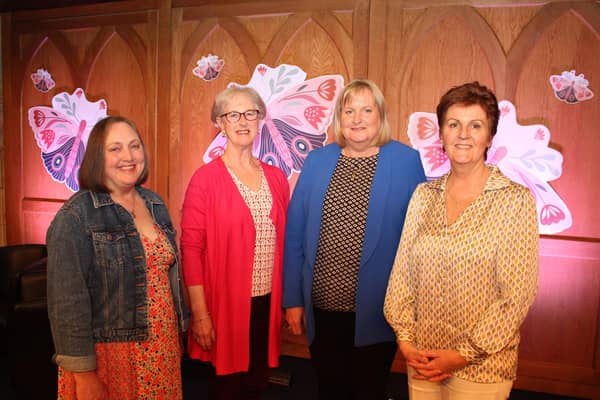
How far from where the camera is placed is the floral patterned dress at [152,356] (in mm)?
1332

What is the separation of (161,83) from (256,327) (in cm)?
215

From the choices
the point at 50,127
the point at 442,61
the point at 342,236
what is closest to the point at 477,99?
the point at 342,236

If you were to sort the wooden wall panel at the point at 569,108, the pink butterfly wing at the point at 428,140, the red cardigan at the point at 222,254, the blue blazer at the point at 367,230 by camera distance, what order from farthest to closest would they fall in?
the pink butterfly wing at the point at 428,140
the wooden wall panel at the point at 569,108
the red cardigan at the point at 222,254
the blue blazer at the point at 367,230

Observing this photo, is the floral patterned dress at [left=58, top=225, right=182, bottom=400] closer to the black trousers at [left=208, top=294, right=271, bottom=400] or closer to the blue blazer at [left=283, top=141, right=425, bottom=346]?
the black trousers at [left=208, top=294, right=271, bottom=400]

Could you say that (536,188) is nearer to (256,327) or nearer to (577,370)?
(577,370)

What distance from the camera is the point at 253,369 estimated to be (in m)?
1.77

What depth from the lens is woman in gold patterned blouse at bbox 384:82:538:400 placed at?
1.19 meters

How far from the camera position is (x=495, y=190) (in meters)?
1.24

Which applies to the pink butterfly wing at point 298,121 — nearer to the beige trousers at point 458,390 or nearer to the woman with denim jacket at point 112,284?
the woman with denim jacket at point 112,284

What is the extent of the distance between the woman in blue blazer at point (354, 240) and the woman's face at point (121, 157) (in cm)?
63

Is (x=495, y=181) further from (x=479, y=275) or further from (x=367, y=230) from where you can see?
(x=367, y=230)

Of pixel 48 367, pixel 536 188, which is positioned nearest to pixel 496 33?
A: pixel 536 188

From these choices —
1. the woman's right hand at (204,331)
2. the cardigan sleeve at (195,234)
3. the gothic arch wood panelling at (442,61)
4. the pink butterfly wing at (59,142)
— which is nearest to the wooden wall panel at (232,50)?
the gothic arch wood panelling at (442,61)

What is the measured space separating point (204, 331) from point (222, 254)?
0.31 meters
